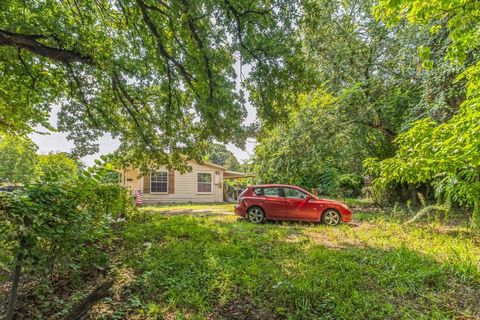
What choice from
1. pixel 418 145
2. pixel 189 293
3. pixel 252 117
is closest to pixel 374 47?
pixel 418 145

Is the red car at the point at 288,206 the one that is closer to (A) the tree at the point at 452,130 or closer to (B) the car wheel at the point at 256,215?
(B) the car wheel at the point at 256,215

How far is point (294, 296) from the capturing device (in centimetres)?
325

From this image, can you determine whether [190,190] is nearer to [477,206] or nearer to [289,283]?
[289,283]

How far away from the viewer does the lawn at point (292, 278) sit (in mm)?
3051

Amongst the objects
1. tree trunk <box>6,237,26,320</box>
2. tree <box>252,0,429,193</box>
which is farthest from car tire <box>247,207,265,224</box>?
tree trunk <box>6,237,26,320</box>

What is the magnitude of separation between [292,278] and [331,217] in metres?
5.03

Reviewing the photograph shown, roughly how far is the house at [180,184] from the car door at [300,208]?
28.2ft

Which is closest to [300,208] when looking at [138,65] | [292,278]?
[292,278]

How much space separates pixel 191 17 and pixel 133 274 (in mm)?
4436

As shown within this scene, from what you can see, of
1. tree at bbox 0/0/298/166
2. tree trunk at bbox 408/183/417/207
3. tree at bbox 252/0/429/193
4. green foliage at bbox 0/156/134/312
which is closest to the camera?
green foliage at bbox 0/156/134/312

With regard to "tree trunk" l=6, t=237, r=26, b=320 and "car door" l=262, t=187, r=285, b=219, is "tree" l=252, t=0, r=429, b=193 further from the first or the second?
"tree trunk" l=6, t=237, r=26, b=320

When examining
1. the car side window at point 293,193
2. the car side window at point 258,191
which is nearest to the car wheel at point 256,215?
the car side window at point 258,191

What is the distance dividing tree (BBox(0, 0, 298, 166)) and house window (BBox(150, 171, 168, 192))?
8.13 m

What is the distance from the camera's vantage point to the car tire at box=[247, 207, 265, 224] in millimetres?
8562
